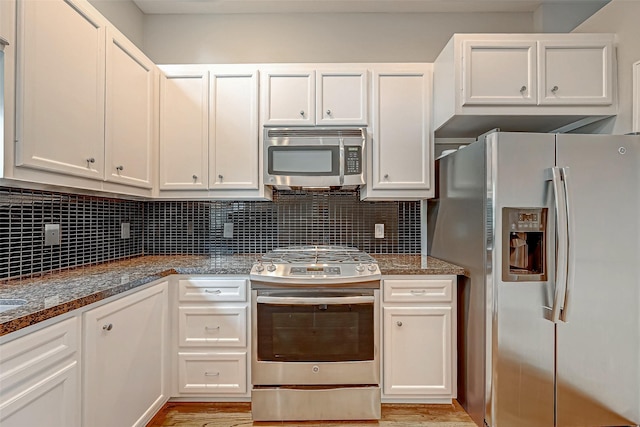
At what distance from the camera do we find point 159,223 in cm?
284

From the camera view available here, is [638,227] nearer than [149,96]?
Yes

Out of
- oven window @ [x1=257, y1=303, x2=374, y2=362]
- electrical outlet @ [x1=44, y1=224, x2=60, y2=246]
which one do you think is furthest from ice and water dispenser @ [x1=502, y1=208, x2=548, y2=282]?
electrical outlet @ [x1=44, y1=224, x2=60, y2=246]

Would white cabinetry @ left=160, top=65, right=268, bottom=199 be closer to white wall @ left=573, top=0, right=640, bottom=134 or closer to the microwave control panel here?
the microwave control panel

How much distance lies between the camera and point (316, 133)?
247 cm

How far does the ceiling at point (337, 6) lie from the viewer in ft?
8.89

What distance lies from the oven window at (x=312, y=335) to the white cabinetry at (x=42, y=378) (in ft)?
3.14

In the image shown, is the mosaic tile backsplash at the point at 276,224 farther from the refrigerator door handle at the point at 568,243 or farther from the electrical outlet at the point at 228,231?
the refrigerator door handle at the point at 568,243

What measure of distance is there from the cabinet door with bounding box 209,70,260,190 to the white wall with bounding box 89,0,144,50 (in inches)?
30.5

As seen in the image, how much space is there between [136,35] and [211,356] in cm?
246

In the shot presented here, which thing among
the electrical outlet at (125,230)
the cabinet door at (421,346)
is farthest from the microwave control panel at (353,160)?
the electrical outlet at (125,230)

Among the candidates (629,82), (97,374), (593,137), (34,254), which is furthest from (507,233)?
(34,254)

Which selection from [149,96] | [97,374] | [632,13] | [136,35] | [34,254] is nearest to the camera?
[97,374]

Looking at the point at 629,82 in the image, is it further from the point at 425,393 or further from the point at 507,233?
the point at 425,393

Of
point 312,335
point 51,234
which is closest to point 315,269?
point 312,335
